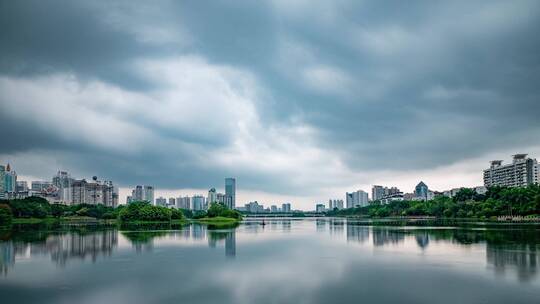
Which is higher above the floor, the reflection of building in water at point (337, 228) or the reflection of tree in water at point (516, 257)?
the reflection of tree in water at point (516, 257)

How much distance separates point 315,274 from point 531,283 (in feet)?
33.1

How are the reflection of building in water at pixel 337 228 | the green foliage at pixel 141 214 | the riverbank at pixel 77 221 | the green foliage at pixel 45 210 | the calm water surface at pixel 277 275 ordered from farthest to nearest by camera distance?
the green foliage at pixel 45 210, the green foliage at pixel 141 214, the riverbank at pixel 77 221, the reflection of building in water at pixel 337 228, the calm water surface at pixel 277 275

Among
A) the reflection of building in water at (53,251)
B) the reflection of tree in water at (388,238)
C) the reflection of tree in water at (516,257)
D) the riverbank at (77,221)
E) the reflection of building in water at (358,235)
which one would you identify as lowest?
the riverbank at (77,221)

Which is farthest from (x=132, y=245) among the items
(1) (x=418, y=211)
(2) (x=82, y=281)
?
(1) (x=418, y=211)

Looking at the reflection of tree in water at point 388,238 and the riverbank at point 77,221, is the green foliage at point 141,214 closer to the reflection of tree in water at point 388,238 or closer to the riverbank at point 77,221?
the riverbank at point 77,221

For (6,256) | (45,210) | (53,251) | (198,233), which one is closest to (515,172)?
(198,233)

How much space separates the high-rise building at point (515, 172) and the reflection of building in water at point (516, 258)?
11927 centimetres

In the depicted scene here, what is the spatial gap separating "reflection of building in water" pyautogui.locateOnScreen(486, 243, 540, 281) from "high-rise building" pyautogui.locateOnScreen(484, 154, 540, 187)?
119 metres

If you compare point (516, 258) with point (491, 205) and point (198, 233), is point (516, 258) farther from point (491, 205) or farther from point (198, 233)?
point (491, 205)

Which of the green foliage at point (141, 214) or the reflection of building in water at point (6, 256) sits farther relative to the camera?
the green foliage at point (141, 214)

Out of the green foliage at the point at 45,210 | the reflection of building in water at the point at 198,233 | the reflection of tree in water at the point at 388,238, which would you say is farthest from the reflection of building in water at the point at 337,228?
the green foliage at the point at 45,210

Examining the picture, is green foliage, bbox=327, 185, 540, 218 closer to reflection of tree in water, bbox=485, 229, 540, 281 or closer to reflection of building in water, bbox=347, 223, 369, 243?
reflection of building in water, bbox=347, 223, 369, 243

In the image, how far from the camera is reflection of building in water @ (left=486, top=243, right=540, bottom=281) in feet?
73.6

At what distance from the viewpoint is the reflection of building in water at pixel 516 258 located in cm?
2244
